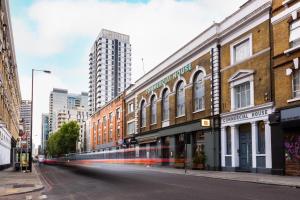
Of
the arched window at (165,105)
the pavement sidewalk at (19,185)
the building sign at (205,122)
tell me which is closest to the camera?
the pavement sidewalk at (19,185)

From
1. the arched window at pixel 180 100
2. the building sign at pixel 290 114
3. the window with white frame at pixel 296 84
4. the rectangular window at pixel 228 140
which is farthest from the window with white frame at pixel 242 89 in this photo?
the arched window at pixel 180 100

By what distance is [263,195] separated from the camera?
14.2 meters

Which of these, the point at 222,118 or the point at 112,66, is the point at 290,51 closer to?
the point at 222,118

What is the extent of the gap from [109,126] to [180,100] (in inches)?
1381

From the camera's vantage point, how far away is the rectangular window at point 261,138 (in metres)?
→ 28.8

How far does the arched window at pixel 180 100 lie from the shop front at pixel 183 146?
1.64m

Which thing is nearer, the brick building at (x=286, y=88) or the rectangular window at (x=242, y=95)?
the brick building at (x=286, y=88)

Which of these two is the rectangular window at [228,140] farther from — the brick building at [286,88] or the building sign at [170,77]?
the building sign at [170,77]

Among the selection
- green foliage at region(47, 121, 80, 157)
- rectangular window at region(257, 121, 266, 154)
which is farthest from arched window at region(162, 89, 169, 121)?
green foliage at region(47, 121, 80, 157)

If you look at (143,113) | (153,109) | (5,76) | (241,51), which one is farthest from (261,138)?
(143,113)

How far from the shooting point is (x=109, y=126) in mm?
77062

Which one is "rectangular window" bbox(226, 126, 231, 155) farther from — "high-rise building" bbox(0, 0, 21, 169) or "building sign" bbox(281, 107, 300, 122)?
"high-rise building" bbox(0, 0, 21, 169)

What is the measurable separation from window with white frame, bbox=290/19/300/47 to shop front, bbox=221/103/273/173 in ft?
14.3

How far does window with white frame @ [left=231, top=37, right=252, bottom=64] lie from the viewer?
3148cm
